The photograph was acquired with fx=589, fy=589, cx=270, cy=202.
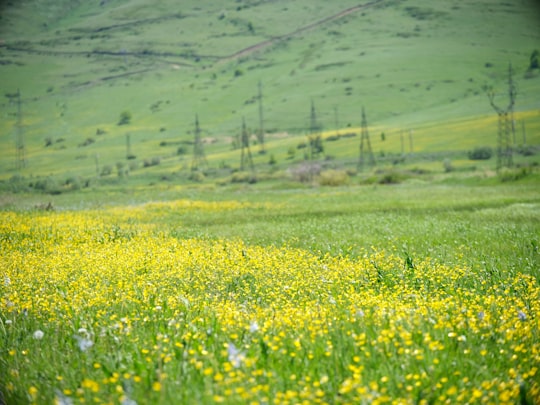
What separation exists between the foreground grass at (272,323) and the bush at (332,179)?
4648 cm

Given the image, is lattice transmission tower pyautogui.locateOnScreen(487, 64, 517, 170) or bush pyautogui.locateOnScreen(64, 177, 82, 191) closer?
lattice transmission tower pyautogui.locateOnScreen(487, 64, 517, 170)

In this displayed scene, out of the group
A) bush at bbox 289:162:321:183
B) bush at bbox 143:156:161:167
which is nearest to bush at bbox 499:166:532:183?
bush at bbox 289:162:321:183

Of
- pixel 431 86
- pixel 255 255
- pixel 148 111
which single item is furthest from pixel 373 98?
pixel 255 255

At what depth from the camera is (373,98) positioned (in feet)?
565

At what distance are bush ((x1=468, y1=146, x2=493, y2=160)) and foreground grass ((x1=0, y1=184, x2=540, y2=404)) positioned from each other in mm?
75770

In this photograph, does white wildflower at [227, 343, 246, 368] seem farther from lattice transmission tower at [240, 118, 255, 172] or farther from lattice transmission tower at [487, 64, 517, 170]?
lattice transmission tower at [240, 118, 255, 172]

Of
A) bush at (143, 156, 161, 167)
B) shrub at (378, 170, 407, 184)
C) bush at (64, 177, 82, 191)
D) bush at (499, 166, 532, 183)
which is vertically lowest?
bush at (143, 156, 161, 167)

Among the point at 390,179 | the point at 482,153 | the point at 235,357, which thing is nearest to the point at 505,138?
the point at 482,153

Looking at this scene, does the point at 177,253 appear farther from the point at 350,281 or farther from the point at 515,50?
the point at 515,50

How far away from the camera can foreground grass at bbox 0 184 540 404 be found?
5570 millimetres

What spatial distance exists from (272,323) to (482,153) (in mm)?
87292

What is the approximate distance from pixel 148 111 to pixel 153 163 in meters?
81.0

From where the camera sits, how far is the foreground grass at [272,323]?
5570 millimetres

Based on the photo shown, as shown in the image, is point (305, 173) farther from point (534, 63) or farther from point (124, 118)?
point (124, 118)
